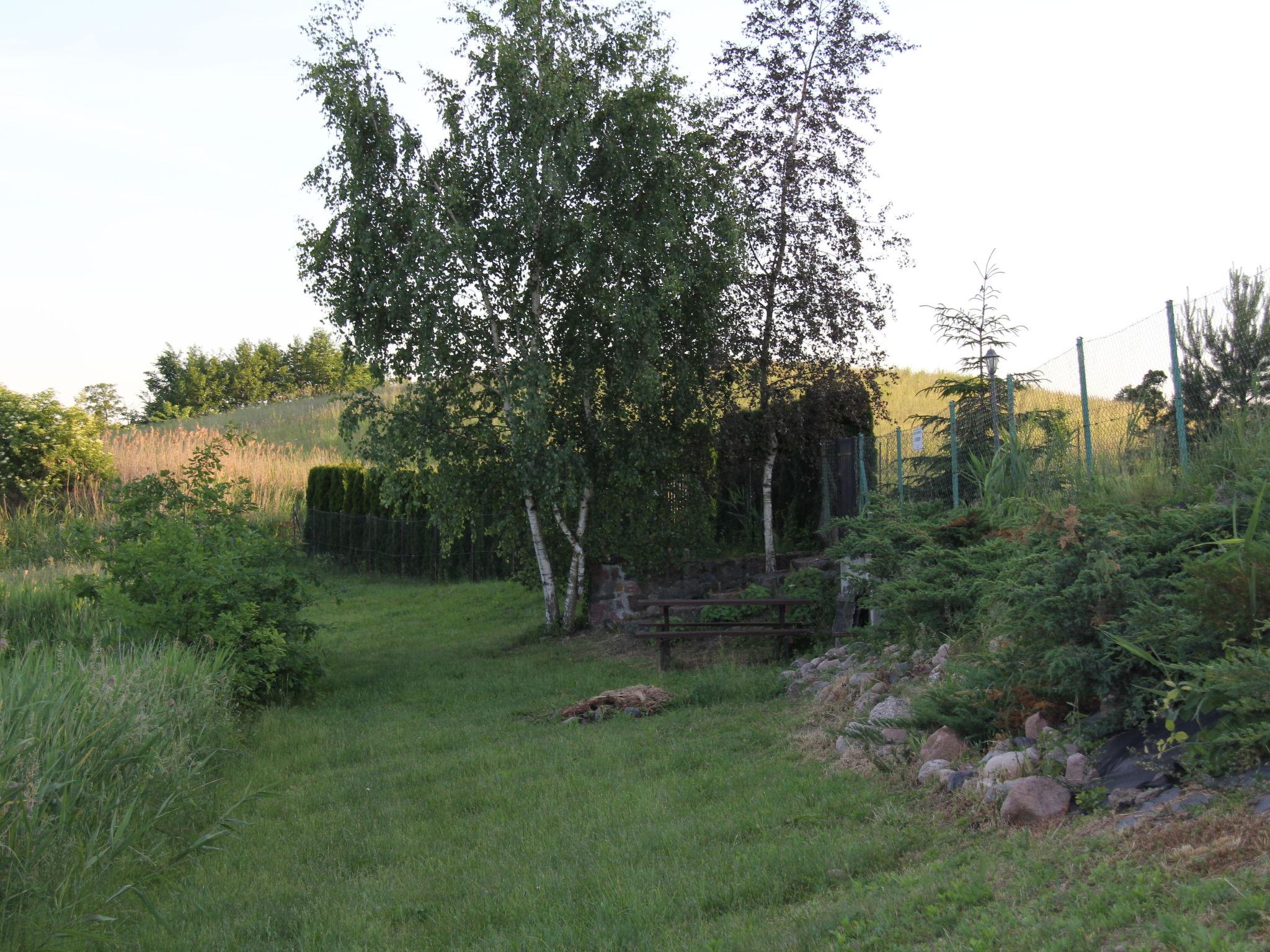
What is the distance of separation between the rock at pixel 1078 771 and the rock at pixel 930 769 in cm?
72

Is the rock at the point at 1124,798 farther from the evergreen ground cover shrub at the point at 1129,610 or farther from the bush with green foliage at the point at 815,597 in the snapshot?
the bush with green foliage at the point at 815,597

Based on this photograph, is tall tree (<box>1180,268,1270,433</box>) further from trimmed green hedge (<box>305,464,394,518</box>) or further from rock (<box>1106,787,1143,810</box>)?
trimmed green hedge (<box>305,464,394,518</box>)

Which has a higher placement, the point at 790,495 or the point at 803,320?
the point at 803,320

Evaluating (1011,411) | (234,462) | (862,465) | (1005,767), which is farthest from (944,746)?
(234,462)

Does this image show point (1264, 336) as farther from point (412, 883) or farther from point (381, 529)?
point (381, 529)

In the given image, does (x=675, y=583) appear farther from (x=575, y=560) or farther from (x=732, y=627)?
(x=732, y=627)

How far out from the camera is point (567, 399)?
13.3m

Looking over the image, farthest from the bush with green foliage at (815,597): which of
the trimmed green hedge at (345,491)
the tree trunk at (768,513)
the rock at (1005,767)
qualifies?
the trimmed green hedge at (345,491)

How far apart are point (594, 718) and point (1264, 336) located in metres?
5.70

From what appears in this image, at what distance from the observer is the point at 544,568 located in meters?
13.9

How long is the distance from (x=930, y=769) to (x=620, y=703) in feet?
12.4

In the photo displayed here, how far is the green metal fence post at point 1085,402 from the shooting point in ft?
26.5

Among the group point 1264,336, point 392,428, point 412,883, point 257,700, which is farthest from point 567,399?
point 412,883

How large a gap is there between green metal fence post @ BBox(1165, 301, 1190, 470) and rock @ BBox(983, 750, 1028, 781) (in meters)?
3.23
